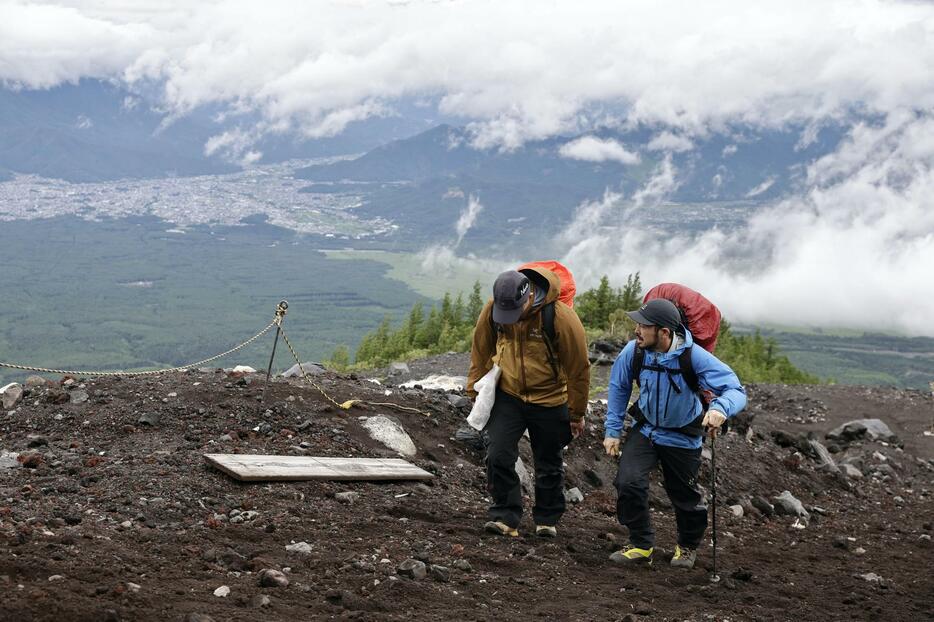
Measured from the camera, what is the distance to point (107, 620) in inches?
205

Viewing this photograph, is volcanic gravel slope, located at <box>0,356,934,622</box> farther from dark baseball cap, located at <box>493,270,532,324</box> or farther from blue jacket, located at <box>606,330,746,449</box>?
dark baseball cap, located at <box>493,270,532,324</box>

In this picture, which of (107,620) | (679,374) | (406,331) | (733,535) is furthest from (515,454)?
(406,331)

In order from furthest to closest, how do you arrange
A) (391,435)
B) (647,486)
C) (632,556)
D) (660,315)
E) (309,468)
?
(391,435) → (309,468) → (632,556) → (647,486) → (660,315)

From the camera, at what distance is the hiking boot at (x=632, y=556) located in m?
8.31

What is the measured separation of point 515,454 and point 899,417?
18.9m

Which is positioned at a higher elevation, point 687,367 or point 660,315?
point 660,315

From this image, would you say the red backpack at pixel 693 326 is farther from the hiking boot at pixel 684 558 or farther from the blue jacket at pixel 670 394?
the hiking boot at pixel 684 558

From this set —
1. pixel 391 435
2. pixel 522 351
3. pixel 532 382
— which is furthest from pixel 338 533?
pixel 391 435

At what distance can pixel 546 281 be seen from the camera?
26.8 ft

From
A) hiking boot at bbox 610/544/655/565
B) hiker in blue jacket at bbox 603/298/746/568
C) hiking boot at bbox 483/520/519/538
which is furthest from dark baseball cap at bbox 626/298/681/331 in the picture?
hiking boot at bbox 483/520/519/538

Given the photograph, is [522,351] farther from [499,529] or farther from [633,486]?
[499,529]

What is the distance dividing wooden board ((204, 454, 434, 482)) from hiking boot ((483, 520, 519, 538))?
167 centimetres

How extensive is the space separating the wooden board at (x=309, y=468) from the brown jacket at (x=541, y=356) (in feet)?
7.01

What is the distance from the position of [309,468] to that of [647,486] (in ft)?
11.7
